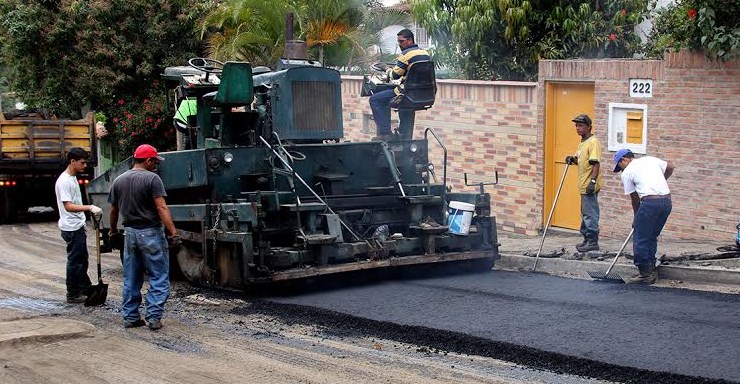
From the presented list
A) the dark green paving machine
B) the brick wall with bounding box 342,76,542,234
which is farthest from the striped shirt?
the brick wall with bounding box 342,76,542,234

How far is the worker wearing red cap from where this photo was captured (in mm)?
9664

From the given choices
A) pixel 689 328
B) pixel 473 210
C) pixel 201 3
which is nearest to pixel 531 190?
pixel 473 210

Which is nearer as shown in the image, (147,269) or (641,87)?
(147,269)

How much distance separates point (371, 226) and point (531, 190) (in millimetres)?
4105

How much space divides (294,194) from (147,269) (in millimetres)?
2082

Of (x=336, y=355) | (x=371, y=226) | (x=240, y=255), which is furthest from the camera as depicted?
(x=371, y=226)

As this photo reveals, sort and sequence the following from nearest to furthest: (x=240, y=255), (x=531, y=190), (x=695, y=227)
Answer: (x=240, y=255), (x=695, y=227), (x=531, y=190)

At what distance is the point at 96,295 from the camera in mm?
11008

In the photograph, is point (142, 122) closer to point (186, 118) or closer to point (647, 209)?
point (186, 118)

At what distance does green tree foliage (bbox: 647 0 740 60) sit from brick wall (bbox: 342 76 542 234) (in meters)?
2.78

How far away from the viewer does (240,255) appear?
1101 cm

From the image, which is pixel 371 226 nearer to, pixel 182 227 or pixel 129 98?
pixel 182 227

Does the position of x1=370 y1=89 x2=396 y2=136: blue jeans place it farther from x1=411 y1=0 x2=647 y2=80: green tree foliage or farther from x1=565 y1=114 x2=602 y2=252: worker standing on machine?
x1=411 y1=0 x2=647 y2=80: green tree foliage

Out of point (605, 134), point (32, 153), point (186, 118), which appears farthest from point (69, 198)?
point (32, 153)
